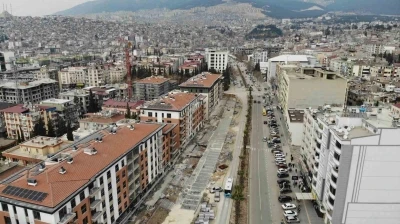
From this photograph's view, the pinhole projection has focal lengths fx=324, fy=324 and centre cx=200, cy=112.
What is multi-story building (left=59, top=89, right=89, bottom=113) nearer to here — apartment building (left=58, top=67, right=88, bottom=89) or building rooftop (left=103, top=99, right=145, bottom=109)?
building rooftop (left=103, top=99, right=145, bottom=109)

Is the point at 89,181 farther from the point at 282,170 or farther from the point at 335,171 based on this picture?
the point at 282,170

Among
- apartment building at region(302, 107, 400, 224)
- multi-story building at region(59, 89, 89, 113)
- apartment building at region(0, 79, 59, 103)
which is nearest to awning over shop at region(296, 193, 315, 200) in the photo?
apartment building at region(302, 107, 400, 224)

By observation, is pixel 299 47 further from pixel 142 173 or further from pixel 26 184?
pixel 26 184

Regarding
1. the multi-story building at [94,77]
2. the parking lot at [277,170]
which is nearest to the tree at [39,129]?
the parking lot at [277,170]

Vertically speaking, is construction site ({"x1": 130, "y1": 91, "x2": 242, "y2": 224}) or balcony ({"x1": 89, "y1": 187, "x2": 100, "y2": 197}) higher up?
balcony ({"x1": 89, "y1": 187, "x2": 100, "y2": 197})

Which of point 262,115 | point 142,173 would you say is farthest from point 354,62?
point 142,173

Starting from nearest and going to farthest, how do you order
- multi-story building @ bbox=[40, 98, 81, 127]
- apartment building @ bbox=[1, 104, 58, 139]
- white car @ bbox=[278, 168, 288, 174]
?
white car @ bbox=[278, 168, 288, 174], apartment building @ bbox=[1, 104, 58, 139], multi-story building @ bbox=[40, 98, 81, 127]
